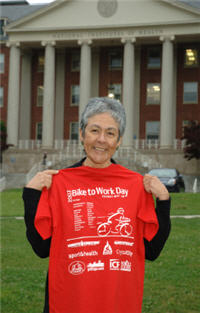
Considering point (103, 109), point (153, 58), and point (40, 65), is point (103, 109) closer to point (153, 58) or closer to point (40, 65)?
point (153, 58)

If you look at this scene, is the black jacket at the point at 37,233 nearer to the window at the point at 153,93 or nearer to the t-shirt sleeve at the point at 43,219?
the t-shirt sleeve at the point at 43,219

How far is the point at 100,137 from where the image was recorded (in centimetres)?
345

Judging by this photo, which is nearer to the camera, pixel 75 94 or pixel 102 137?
pixel 102 137

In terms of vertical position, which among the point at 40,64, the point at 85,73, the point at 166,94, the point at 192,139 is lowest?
the point at 192,139

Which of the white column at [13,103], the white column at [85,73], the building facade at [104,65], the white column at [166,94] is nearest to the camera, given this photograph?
the white column at [166,94]

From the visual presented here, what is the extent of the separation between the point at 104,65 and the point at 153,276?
1679 inches

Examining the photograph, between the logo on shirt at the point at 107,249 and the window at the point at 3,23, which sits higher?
the window at the point at 3,23

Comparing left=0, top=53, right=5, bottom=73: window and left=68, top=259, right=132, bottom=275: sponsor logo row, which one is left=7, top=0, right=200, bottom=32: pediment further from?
left=68, top=259, right=132, bottom=275: sponsor logo row

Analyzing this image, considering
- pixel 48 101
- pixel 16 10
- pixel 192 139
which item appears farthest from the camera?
pixel 16 10

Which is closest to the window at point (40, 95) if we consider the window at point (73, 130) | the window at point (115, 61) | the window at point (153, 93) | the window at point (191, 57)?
the window at point (73, 130)

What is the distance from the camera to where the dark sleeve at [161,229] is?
11.2 feet

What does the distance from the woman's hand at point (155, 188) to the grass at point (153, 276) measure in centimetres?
365

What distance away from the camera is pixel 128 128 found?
140ft

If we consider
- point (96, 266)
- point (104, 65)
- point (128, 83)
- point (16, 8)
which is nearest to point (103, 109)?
point (96, 266)
